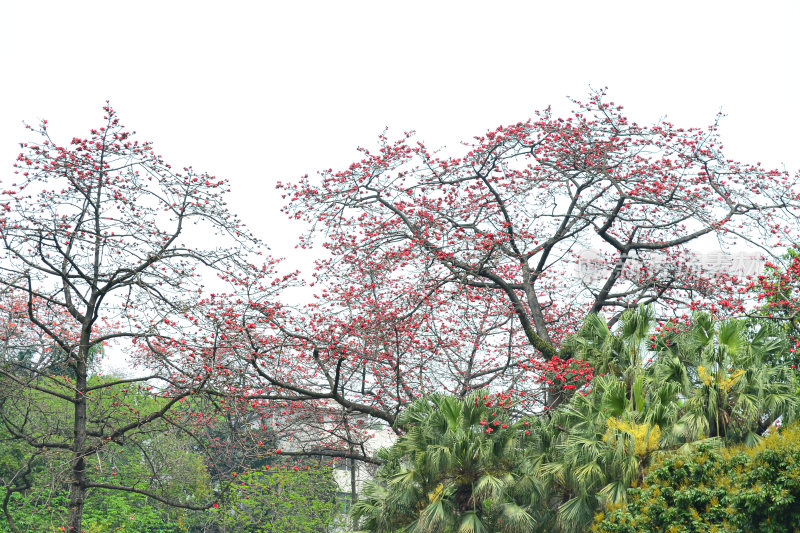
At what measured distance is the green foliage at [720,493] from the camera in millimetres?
7938

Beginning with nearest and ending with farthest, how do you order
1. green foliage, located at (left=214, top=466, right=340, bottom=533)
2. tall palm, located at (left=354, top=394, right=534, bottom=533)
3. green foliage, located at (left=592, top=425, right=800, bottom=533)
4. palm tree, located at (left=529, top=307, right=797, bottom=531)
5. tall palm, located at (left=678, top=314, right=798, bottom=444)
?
1. green foliage, located at (left=592, top=425, right=800, bottom=533)
2. palm tree, located at (left=529, top=307, right=797, bottom=531)
3. tall palm, located at (left=678, top=314, right=798, bottom=444)
4. tall palm, located at (left=354, top=394, right=534, bottom=533)
5. green foliage, located at (left=214, top=466, right=340, bottom=533)

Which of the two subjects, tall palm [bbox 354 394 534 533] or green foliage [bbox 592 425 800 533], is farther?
tall palm [bbox 354 394 534 533]

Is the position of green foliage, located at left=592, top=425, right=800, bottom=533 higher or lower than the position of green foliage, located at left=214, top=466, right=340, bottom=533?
lower

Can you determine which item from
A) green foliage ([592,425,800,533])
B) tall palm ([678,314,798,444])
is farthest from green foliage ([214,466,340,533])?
green foliage ([592,425,800,533])

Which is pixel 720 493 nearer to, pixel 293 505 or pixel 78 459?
pixel 78 459

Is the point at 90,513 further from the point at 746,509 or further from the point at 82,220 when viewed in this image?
the point at 746,509

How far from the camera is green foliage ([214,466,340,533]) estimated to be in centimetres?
2016

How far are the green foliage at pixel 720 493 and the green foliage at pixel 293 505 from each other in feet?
39.5

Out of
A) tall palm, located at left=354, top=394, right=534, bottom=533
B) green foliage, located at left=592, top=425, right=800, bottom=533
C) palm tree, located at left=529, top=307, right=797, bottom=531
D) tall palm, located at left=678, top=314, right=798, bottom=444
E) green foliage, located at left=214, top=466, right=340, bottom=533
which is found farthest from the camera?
green foliage, located at left=214, top=466, right=340, bottom=533

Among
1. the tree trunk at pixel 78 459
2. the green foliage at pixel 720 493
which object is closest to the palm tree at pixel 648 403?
the green foliage at pixel 720 493

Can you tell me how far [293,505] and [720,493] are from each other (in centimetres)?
1451

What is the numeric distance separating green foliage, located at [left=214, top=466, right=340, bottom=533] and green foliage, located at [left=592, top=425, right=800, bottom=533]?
12.0 metres

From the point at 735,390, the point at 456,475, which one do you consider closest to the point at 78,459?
the point at 456,475

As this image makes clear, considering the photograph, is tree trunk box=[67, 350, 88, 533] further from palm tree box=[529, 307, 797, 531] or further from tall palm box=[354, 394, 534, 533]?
palm tree box=[529, 307, 797, 531]
